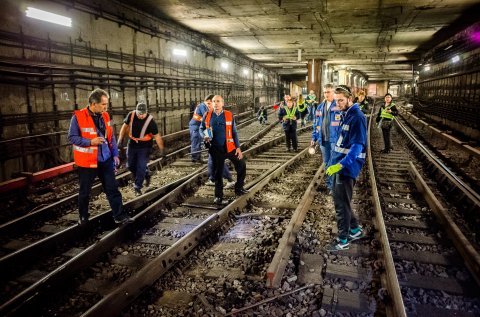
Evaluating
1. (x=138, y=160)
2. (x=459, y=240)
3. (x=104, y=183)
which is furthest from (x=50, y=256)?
(x=459, y=240)

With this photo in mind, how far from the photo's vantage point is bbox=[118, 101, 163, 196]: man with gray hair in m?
6.35

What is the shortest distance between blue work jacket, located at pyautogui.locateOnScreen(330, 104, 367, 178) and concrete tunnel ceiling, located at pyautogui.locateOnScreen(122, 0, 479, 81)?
8.20 meters

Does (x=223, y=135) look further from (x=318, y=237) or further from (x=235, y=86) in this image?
(x=235, y=86)

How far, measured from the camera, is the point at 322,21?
13562 mm

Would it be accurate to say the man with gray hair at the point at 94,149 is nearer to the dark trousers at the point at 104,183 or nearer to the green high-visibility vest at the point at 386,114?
the dark trousers at the point at 104,183

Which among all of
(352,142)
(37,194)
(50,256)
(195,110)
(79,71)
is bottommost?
(50,256)

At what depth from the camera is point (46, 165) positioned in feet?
28.6

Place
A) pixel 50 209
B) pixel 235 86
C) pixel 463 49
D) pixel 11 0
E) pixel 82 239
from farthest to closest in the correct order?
1. pixel 235 86
2. pixel 463 49
3. pixel 11 0
4. pixel 50 209
5. pixel 82 239

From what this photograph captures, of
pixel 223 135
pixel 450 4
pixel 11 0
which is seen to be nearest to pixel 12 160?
pixel 11 0

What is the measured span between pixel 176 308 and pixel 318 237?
8.06ft

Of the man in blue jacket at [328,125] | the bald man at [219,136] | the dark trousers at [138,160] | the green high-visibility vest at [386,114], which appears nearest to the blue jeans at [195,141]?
the dark trousers at [138,160]

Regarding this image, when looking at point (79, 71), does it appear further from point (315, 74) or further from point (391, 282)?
point (315, 74)

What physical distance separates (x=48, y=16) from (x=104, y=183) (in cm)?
597

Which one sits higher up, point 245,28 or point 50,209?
point 245,28
